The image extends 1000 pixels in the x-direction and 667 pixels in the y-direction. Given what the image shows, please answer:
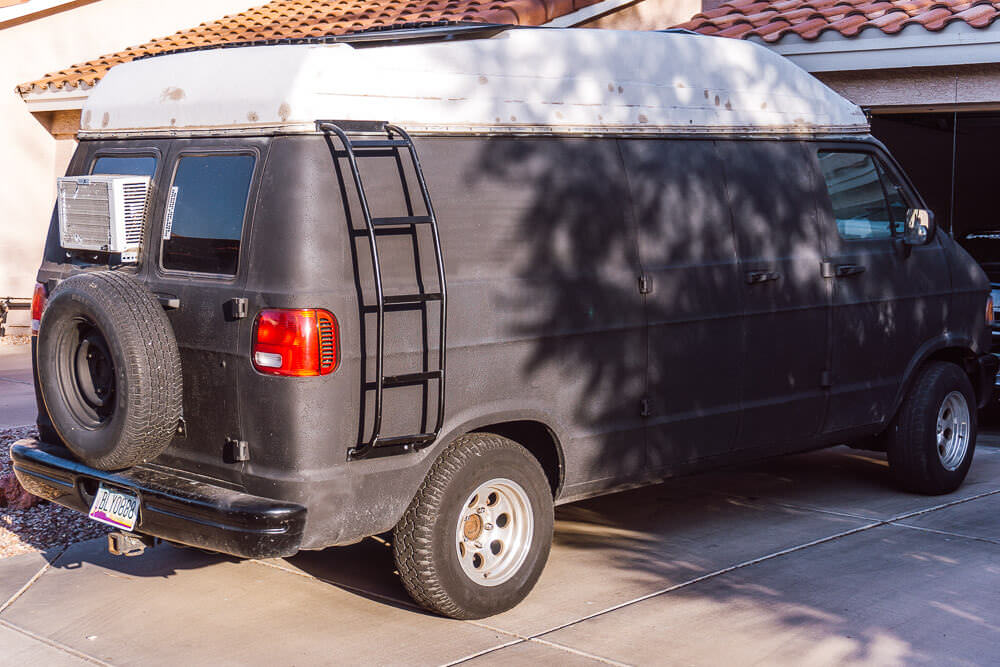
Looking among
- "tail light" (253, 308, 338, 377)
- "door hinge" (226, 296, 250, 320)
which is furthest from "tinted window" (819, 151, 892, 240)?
"door hinge" (226, 296, 250, 320)

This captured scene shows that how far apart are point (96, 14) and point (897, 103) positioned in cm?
920

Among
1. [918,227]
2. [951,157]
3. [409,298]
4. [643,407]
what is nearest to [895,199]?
[918,227]

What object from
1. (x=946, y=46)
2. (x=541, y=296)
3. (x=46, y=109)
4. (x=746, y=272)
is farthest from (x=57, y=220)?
(x=46, y=109)

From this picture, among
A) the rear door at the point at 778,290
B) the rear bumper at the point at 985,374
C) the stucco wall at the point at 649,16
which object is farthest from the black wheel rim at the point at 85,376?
the stucco wall at the point at 649,16

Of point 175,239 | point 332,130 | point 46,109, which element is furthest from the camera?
point 46,109

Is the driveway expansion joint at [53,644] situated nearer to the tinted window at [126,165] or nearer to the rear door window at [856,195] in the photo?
the tinted window at [126,165]

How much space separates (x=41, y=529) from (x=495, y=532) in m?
2.89

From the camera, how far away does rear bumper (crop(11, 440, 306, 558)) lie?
191 inches

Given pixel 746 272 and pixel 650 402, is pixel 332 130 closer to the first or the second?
pixel 650 402

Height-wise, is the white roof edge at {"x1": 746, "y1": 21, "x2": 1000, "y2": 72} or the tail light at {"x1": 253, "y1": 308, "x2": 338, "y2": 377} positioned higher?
the white roof edge at {"x1": 746, "y1": 21, "x2": 1000, "y2": 72}

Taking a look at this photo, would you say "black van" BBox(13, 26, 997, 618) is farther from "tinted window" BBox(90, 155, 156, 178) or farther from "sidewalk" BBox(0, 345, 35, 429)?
"sidewalk" BBox(0, 345, 35, 429)

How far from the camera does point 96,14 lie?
14711mm

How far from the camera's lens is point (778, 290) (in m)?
6.64

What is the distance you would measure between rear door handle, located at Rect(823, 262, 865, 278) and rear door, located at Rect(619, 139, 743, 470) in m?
0.71
